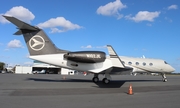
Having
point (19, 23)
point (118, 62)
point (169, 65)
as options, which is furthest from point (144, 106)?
point (169, 65)

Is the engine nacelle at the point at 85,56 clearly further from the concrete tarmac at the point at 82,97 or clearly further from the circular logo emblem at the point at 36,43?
the concrete tarmac at the point at 82,97

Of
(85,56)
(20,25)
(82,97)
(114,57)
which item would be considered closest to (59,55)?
(85,56)

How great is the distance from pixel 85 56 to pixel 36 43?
4985mm

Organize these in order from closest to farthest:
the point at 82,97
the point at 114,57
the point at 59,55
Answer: the point at 82,97, the point at 114,57, the point at 59,55

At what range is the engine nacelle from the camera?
16.8 m

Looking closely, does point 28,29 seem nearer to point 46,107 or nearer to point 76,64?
point 76,64

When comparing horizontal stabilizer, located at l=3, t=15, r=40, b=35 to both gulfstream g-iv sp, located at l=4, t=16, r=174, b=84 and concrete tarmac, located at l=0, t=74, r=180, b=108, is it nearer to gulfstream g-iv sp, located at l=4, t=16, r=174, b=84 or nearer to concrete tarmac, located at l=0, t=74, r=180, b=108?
gulfstream g-iv sp, located at l=4, t=16, r=174, b=84

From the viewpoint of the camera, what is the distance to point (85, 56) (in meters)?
16.9

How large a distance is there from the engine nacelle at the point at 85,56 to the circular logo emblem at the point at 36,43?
264 centimetres

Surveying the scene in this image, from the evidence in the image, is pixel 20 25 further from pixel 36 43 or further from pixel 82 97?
pixel 82 97

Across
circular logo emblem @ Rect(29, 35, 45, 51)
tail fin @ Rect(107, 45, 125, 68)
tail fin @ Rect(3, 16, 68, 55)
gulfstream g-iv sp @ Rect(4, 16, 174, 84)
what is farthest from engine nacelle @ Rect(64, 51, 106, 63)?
tail fin @ Rect(107, 45, 125, 68)

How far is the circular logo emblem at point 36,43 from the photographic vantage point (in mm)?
17312

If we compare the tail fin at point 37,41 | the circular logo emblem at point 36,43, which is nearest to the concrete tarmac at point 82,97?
the tail fin at point 37,41

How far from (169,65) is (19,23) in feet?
58.5
